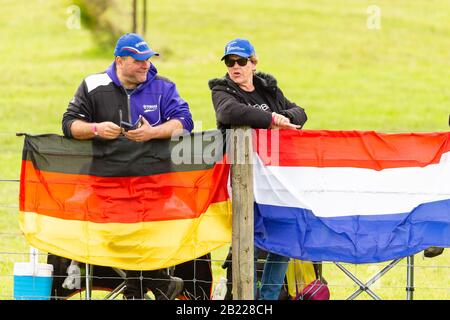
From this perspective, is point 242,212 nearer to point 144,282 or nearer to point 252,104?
point 144,282

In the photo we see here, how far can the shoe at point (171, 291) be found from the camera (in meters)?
9.45

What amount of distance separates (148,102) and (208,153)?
0.82m

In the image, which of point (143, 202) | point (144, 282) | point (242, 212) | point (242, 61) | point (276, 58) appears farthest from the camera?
point (276, 58)

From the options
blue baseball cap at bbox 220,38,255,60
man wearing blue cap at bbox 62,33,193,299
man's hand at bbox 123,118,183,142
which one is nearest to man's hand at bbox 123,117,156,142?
man's hand at bbox 123,118,183,142

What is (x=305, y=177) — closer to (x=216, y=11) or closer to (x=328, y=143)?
(x=328, y=143)

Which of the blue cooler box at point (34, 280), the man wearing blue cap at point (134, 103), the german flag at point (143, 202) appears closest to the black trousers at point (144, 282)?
the man wearing blue cap at point (134, 103)

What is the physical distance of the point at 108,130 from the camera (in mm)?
9133

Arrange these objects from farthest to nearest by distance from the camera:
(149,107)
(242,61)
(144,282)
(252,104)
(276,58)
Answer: (276,58), (252,104), (242,61), (149,107), (144,282)

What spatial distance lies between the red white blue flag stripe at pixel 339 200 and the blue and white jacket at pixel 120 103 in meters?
0.97

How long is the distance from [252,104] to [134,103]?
0.99 m

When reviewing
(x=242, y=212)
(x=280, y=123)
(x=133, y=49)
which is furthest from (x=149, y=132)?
(x=280, y=123)

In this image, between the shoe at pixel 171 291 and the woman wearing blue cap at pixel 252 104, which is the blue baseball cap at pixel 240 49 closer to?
the woman wearing blue cap at pixel 252 104
